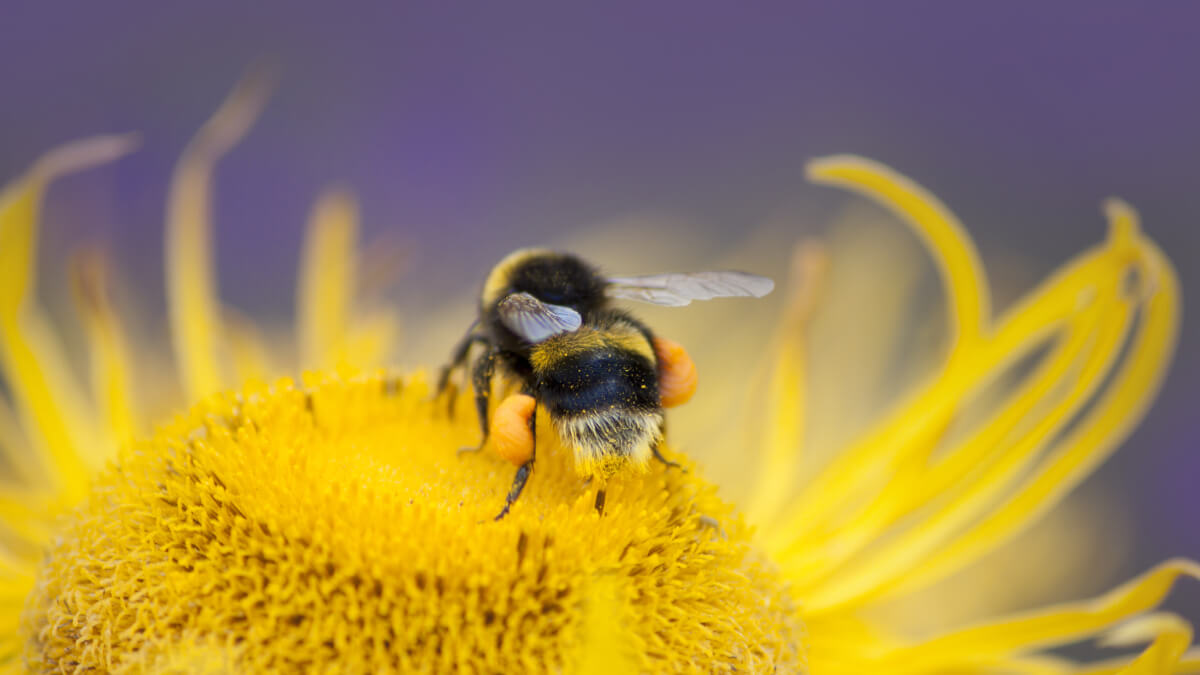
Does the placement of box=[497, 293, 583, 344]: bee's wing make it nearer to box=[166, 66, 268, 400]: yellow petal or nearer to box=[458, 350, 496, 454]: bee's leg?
box=[458, 350, 496, 454]: bee's leg

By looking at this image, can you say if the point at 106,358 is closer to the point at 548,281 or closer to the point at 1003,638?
the point at 548,281

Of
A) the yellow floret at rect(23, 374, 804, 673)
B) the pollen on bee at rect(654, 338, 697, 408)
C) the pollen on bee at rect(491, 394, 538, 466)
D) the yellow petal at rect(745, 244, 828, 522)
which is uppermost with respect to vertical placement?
the yellow petal at rect(745, 244, 828, 522)

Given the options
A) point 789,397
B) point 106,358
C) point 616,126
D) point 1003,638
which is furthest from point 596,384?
point 616,126

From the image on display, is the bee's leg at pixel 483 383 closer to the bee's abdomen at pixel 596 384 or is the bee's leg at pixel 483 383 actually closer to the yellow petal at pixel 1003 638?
the bee's abdomen at pixel 596 384

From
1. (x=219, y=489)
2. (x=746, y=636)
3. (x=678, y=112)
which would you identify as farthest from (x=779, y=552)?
(x=678, y=112)

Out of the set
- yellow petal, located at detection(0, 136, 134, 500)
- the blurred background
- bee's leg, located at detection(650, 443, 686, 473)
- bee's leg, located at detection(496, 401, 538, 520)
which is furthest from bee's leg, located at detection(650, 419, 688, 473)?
the blurred background

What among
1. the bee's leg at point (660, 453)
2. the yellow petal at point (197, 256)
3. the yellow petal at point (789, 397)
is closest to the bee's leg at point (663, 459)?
the bee's leg at point (660, 453)
